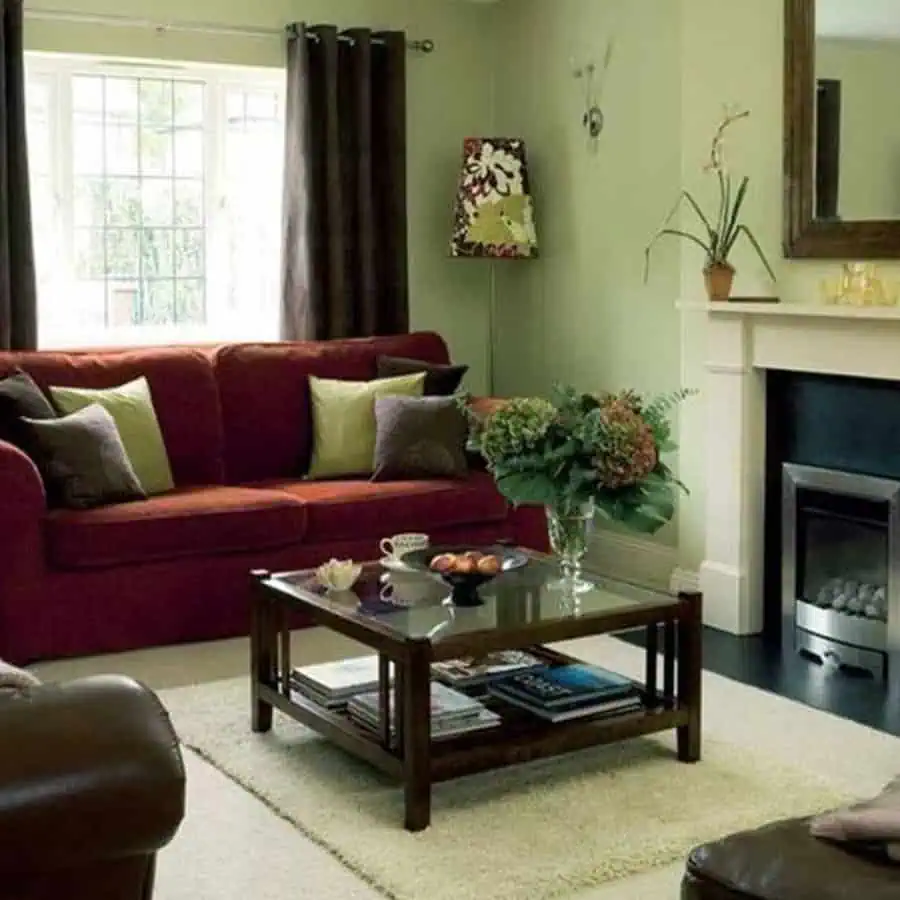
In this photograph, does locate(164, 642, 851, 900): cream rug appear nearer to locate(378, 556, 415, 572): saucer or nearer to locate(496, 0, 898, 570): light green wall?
locate(378, 556, 415, 572): saucer

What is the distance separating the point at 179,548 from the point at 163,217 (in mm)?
1770

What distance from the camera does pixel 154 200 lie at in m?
5.98

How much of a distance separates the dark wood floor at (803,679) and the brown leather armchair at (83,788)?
2.62 metres

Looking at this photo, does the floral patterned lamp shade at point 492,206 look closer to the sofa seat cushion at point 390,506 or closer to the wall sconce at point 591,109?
the wall sconce at point 591,109

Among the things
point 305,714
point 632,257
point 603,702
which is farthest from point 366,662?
point 632,257

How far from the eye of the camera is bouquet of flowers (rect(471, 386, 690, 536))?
362 centimetres

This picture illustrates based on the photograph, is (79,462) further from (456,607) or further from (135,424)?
(456,607)

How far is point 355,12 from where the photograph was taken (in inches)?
245

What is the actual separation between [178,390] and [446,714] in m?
2.34

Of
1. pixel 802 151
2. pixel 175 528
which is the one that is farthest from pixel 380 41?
pixel 175 528

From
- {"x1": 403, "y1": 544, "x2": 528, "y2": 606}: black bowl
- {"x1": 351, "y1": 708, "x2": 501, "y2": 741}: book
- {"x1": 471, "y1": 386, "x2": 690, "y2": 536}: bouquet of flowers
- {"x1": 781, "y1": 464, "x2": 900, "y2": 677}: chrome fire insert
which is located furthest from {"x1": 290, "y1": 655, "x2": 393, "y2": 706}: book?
{"x1": 781, "y1": 464, "x2": 900, "y2": 677}: chrome fire insert

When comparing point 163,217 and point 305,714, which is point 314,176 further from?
point 305,714

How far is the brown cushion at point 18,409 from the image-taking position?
482cm

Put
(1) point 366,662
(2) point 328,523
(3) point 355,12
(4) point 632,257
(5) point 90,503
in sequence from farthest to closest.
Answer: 1. (3) point 355,12
2. (4) point 632,257
3. (2) point 328,523
4. (5) point 90,503
5. (1) point 366,662
